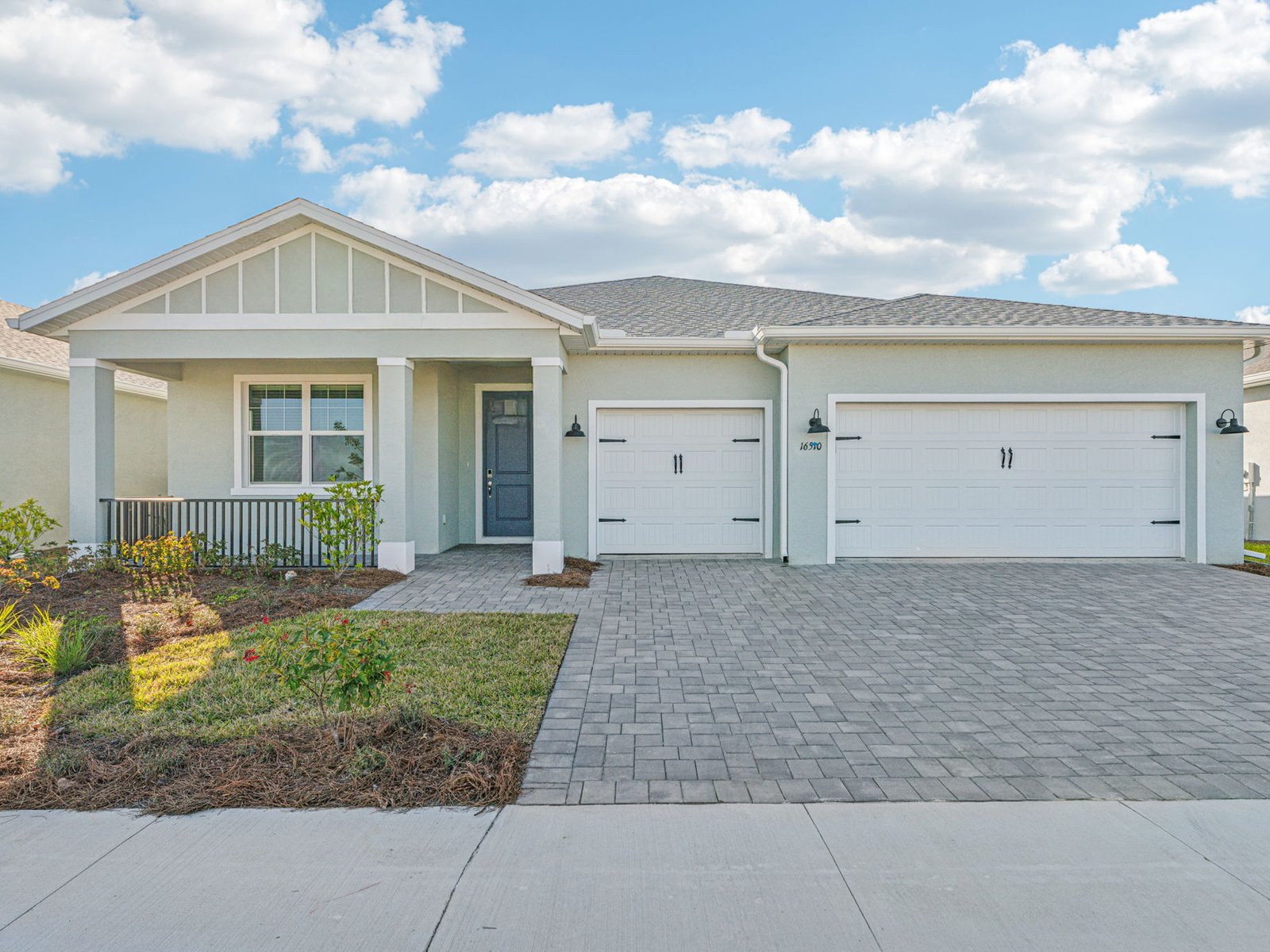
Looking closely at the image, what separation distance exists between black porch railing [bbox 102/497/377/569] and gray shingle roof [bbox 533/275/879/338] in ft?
16.0

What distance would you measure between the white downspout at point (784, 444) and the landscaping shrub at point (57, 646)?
7.63m

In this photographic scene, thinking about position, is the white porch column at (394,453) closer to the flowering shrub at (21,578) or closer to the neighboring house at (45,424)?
the flowering shrub at (21,578)

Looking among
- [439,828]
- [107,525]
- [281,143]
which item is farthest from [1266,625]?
[281,143]

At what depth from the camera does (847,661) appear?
538 cm

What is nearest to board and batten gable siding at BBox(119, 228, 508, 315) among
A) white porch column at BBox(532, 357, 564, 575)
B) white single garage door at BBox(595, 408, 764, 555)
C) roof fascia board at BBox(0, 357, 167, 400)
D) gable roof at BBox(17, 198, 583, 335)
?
gable roof at BBox(17, 198, 583, 335)

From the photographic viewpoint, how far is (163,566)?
8.02m

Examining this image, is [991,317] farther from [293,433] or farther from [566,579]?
[293,433]

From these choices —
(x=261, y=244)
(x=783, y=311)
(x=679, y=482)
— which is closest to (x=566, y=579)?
(x=679, y=482)

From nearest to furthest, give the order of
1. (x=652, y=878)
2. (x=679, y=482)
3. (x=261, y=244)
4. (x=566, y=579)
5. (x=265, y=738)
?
1. (x=652, y=878)
2. (x=265, y=738)
3. (x=566, y=579)
4. (x=261, y=244)
5. (x=679, y=482)

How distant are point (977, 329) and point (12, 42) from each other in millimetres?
13318

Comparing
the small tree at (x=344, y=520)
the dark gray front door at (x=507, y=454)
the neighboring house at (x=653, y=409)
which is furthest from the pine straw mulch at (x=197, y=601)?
the dark gray front door at (x=507, y=454)

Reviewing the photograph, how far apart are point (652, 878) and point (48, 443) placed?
13.4 m

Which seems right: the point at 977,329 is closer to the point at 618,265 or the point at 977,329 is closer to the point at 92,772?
the point at 92,772

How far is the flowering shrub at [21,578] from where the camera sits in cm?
740
